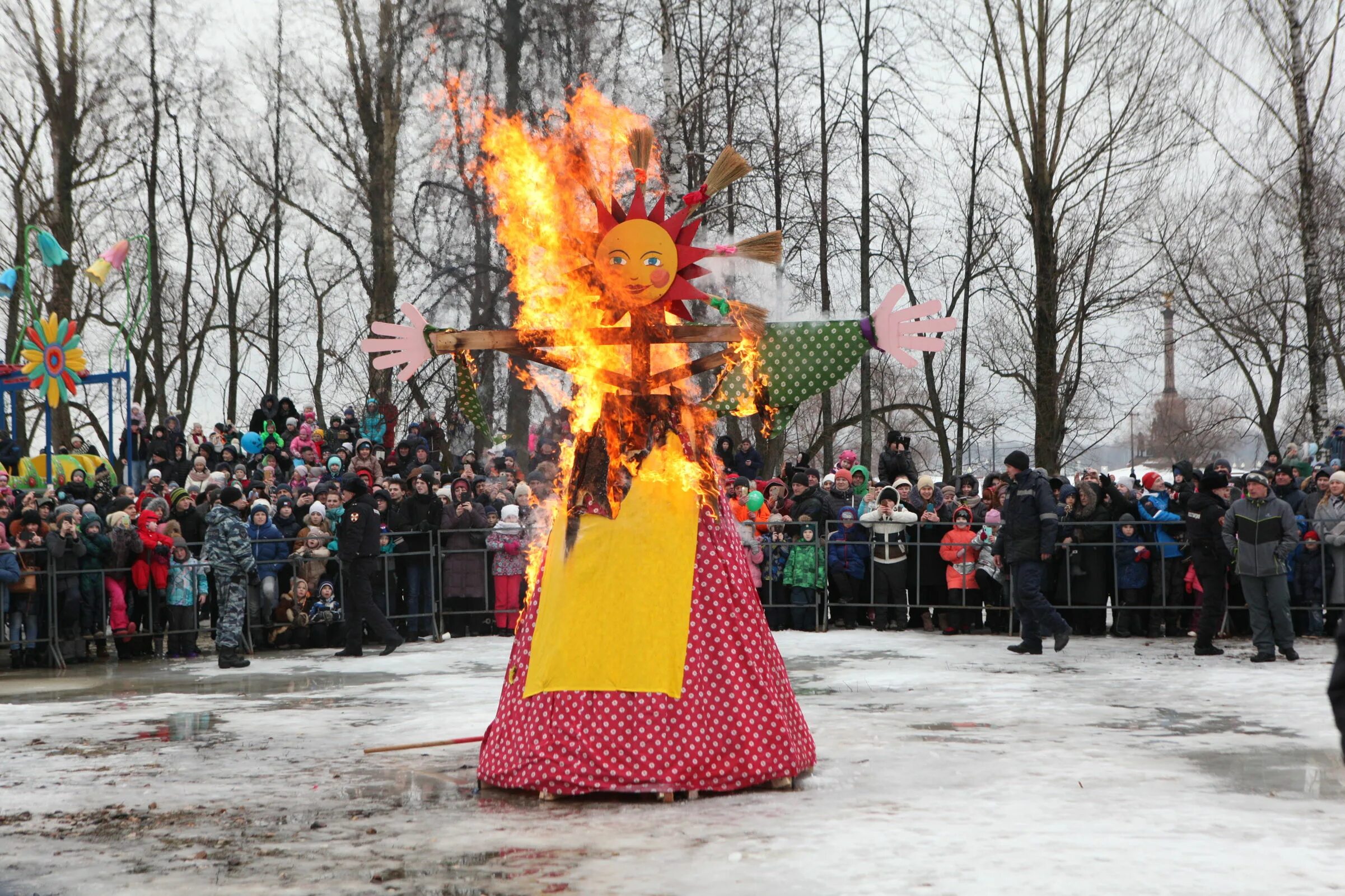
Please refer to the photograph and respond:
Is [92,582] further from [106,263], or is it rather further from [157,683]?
[106,263]

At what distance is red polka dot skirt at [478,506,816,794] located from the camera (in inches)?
274

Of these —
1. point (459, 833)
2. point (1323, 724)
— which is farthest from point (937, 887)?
point (1323, 724)

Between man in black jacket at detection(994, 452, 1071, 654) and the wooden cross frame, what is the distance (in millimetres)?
6102

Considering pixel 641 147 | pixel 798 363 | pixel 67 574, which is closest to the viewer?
pixel 641 147

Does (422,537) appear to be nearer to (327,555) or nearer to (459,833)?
(327,555)

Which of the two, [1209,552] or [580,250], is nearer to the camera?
[580,250]

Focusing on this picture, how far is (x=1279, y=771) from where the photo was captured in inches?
302

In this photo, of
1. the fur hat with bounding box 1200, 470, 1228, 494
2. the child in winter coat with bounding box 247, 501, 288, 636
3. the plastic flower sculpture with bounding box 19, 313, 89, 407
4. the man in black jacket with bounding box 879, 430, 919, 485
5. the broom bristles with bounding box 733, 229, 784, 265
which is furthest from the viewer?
the plastic flower sculpture with bounding box 19, 313, 89, 407

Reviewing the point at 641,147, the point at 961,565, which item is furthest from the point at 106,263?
the point at 641,147


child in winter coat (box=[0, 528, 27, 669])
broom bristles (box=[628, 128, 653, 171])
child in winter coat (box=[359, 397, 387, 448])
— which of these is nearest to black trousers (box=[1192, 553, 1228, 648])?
broom bristles (box=[628, 128, 653, 171])

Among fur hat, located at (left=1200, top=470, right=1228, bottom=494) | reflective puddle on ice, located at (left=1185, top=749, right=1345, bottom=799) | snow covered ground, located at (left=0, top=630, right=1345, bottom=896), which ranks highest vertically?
fur hat, located at (left=1200, top=470, right=1228, bottom=494)

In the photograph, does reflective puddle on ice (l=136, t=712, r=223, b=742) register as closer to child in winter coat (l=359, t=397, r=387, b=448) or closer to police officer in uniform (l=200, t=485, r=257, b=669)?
police officer in uniform (l=200, t=485, r=257, b=669)

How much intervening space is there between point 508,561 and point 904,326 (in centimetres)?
902

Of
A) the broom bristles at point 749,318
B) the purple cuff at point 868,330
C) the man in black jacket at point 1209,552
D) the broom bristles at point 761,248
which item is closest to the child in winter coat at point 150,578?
the broom bristles at point 749,318
